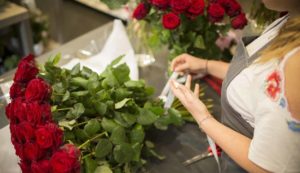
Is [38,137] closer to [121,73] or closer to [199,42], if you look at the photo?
[121,73]

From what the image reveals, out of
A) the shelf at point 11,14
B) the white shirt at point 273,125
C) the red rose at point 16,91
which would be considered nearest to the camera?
the white shirt at point 273,125

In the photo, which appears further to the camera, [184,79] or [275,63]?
[184,79]

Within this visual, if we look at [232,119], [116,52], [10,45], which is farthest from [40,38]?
[232,119]

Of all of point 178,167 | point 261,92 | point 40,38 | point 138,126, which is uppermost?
point 261,92

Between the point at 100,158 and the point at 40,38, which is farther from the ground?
the point at 100,158

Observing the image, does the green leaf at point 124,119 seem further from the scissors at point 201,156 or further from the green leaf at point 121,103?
the scissors at point 201,156

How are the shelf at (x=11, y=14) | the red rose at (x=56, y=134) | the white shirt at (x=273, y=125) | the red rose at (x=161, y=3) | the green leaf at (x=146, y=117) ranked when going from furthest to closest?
the shelf at (x=11, y=14) → the red rose at (x=161, y=3) → the green leaf at (x=146, y=117) → the red rose at (x=56, y=134) → the white shirt at (x=273, y=125)

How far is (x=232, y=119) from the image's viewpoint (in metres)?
0.81

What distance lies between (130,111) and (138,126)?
1.8 inches

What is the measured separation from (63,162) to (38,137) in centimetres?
7

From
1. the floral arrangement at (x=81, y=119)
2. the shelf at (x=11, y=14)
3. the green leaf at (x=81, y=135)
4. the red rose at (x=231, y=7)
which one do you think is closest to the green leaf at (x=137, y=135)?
the floral arrangement at (x=81, y=119)

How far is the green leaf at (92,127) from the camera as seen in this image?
83 cm

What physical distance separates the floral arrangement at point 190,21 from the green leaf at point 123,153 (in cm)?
37

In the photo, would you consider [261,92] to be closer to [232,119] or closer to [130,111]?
[232,119]
